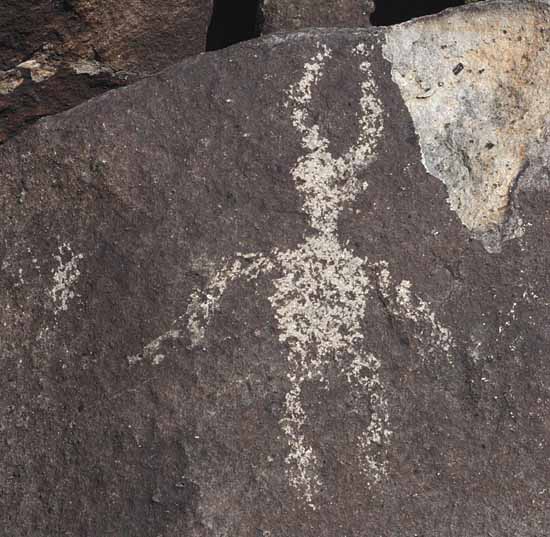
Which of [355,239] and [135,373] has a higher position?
[355,239]

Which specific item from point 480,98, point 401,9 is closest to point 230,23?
point 401,9

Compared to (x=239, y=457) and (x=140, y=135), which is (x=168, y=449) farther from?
(x=140, y=135)

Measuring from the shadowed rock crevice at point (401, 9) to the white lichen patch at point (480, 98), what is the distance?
0.37 m

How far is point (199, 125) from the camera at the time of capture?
1.25 m

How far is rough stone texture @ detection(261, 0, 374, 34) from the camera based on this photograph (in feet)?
5.28

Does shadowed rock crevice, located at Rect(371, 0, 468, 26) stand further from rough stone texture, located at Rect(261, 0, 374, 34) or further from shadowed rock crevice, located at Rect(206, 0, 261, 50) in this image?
shadowed rock crevice, located at Rect(206, 0, 261, 50)

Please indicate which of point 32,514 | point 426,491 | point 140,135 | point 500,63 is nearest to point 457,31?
point 500,63

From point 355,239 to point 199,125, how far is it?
22 centimetres

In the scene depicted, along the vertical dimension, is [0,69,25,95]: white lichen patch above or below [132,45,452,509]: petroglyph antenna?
above

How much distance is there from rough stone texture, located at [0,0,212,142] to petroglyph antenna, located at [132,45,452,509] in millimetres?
377

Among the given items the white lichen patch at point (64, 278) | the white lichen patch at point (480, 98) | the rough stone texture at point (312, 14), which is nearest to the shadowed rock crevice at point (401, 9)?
the rough stone texture at point (312, 14)

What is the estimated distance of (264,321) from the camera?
1.21 meters

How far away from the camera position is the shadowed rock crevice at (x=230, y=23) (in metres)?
1.67

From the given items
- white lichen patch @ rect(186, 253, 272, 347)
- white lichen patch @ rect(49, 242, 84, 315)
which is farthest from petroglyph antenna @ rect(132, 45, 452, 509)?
white lichen patch @ rect(49, 242, 84, 315)
